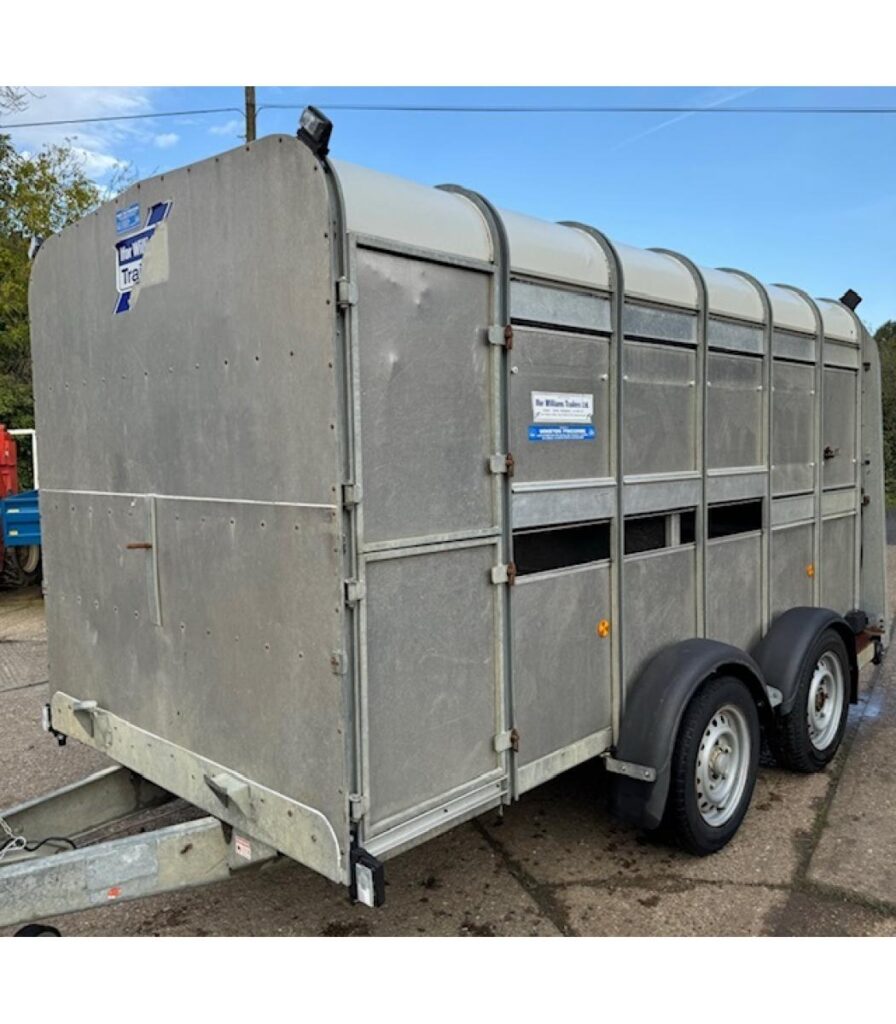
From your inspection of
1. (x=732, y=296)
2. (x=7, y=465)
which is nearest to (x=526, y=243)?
(x=732, y=296)

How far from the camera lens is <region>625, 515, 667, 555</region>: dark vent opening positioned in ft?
12.1

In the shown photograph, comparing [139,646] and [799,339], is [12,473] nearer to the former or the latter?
[139,646]

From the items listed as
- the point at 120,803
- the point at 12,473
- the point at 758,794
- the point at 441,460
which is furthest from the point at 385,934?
the point at 12,473

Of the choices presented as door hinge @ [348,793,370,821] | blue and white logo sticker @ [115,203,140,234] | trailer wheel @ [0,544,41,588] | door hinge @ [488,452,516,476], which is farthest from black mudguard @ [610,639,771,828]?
Result: trailer wheel @ [0,544,41,588]

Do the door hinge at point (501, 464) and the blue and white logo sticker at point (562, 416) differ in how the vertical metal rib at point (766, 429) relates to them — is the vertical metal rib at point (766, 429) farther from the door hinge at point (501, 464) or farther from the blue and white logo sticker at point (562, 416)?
the door hinge at point (501, 464)

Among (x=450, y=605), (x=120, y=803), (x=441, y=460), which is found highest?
(x=441, y=460)

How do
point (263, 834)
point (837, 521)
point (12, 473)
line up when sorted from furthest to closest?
point (12, 473) < point (837, 521) < point (263, 834)

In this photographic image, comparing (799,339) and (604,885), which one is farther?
(799,339)

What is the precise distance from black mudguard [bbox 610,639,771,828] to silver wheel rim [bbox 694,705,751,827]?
10.4 inches

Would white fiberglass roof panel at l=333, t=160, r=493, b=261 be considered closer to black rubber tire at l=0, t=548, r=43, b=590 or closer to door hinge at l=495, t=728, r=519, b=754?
door hinge at l=495, t=728, r=519, b=754

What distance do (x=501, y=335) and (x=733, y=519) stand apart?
6.62ft

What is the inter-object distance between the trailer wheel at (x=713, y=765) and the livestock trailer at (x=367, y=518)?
2cm

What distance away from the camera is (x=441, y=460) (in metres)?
2.82

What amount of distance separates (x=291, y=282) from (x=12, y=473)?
33.0ft
